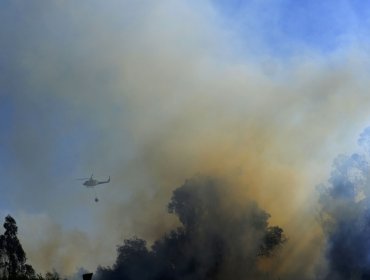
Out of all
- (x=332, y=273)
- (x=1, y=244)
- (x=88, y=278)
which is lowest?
(x=88, y=278)

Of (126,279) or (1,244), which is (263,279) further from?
(1,244)

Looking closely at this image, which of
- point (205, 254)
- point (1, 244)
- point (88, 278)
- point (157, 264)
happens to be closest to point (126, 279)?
point (157, 264)

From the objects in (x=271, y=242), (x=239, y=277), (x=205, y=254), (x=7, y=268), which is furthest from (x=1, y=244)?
(x=271, y=242)

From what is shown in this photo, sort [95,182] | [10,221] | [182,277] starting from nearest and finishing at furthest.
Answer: [95,182] → [10,221] → [182,277]

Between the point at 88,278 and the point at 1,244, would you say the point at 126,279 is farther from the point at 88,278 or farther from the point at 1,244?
the point at 88,278

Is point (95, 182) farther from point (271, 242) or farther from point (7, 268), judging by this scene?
point (271, 242)

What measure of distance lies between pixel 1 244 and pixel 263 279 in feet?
203

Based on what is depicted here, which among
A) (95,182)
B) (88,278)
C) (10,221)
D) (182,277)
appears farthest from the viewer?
(182,277)

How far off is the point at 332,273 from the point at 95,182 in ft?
182

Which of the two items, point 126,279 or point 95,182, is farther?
point 126,279

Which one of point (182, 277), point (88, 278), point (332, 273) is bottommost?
point (88, 278)

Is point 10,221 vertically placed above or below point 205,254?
above

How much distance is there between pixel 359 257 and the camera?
111312 mm

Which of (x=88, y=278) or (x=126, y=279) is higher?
(x=126, y=279)
